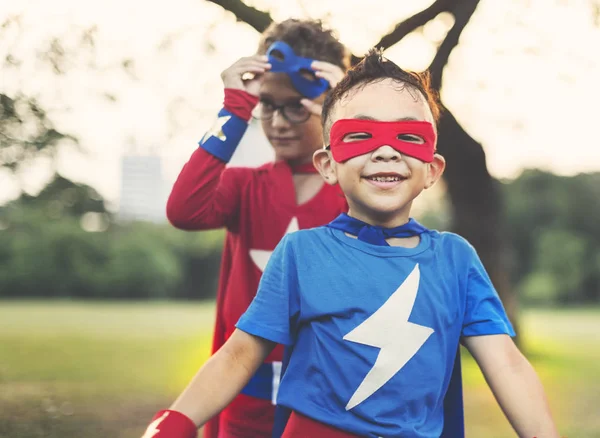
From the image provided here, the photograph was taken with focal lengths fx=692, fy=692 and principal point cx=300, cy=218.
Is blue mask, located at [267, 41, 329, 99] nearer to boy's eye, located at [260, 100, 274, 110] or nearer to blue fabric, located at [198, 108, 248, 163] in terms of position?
boy's eye, located at [260, 100, 274, 110]

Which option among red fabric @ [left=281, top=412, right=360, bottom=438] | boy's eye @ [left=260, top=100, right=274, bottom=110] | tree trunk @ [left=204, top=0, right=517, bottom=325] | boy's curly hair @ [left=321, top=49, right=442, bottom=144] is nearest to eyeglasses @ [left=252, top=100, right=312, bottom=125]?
boy's eye @ [left=260, top=100, right=274, bottom=110]

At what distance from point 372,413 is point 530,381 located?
15.9 inches

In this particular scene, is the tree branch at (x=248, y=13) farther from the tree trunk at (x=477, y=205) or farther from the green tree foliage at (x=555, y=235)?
the green tree foliage at (x=555, y=235)

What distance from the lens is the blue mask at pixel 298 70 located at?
246 centimetres

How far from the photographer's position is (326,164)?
185cm

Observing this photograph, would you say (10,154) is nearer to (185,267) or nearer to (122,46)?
(122,46)

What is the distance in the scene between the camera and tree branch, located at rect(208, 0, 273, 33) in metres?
4.30

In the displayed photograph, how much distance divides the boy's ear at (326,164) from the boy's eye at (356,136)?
0.10 metres

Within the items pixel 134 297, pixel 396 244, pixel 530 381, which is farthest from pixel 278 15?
pixel 134 297

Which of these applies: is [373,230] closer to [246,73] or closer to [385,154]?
[385,154]

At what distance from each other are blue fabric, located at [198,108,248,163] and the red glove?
109 cm

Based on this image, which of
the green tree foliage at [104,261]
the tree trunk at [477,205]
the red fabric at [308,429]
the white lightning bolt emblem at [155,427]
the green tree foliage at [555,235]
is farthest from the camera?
the green tree foliage at [555,235]

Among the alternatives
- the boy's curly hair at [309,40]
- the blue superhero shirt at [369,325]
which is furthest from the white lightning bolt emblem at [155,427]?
the boy's curly hair at [309,40]

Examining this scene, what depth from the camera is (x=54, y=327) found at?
52.8 feet
